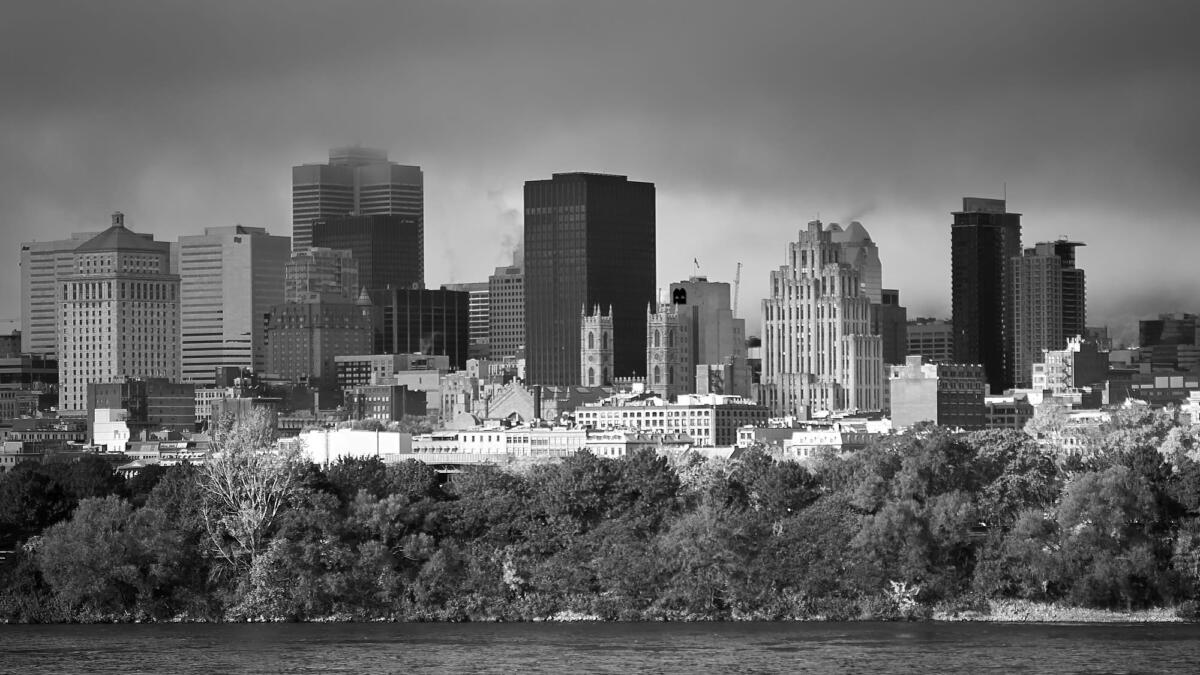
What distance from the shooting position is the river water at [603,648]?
11856 cm

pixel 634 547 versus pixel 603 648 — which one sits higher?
pixel 634 547

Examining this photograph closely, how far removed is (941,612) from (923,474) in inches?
372

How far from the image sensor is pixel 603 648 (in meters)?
125

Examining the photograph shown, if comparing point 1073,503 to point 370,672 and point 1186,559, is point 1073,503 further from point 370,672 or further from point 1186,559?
point 370,672

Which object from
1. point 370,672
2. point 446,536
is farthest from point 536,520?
point 370,672

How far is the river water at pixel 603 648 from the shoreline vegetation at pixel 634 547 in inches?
113

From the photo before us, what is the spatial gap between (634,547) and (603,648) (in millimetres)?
15468

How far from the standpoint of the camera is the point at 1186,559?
446 ft

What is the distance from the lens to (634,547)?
14012 centimetres

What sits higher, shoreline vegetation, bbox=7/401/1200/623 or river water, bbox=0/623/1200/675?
shoreline vegetation, bbox=7/401/1200/623

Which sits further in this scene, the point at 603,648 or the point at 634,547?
the point at 634,547

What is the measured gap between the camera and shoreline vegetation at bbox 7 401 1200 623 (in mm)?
A: 136875

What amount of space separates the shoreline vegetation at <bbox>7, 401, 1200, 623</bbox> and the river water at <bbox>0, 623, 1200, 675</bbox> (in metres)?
2.88

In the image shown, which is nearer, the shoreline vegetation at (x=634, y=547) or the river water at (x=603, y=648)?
the river water at (x=603, y=648)
